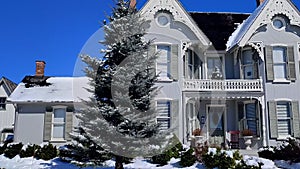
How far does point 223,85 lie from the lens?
1681cm

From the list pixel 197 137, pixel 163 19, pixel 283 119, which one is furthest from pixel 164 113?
pixel 283 119

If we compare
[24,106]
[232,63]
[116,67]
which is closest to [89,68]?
[116,67]

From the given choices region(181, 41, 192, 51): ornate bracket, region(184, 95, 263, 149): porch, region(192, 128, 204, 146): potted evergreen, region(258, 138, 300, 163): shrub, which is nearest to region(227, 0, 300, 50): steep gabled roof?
region(181, 41, 192, 51): ornate bracket

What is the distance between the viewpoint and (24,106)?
1752cm

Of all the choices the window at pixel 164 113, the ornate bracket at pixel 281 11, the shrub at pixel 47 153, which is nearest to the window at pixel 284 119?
the ornate bracket at pixel 281 11

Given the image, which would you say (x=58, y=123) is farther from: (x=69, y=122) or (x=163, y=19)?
(x=163, y=19)

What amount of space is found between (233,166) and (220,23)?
1164cm

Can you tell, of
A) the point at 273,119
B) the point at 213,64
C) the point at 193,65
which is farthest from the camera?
the point at 213,64

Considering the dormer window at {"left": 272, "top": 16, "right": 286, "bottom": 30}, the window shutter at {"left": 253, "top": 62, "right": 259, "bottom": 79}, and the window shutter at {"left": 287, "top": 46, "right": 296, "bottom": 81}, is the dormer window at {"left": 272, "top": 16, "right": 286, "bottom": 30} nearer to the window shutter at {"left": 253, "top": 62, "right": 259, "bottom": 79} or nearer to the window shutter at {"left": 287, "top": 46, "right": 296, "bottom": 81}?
A: the window shutter at {"left": 287, "top": 46, "right": 296, "bottom": 81}

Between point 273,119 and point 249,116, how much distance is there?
1346 mm

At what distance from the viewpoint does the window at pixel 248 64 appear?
17.8 metres

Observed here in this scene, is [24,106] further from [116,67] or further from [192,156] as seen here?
[192,156]

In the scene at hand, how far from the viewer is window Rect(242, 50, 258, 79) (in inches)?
700

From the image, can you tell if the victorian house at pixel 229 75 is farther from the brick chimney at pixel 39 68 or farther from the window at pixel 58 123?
the brick chimney at pixel 39 68
